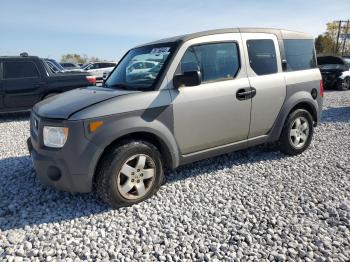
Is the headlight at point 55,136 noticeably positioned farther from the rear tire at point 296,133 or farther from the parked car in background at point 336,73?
the parked car in background at point 336,73

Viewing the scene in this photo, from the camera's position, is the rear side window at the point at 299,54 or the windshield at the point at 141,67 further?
the rear side window at the point at 299,54

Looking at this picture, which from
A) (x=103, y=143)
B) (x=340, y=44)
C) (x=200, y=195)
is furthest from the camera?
(x=340, y=44)

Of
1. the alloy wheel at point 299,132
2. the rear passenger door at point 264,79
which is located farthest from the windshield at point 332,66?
the rear passenger door at point 264,79

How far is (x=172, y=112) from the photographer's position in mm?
3748

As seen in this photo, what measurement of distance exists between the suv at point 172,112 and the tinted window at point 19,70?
Answer: 202 inches

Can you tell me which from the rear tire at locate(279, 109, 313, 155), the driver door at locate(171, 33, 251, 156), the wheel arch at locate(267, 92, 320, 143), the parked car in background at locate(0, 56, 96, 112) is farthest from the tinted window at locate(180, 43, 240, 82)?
the parked car in background at locate(0, 56, 96, 112)

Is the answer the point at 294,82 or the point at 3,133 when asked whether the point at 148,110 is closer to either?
the point at 294,82

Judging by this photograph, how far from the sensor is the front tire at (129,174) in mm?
3445

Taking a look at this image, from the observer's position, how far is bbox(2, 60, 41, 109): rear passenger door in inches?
340

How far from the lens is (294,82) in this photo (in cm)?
487

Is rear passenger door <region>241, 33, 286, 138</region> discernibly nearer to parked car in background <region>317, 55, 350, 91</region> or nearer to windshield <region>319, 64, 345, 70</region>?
parked car in background <region>317, 55, 350, 91</region>

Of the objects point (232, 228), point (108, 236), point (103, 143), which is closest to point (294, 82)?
point (232, 228)

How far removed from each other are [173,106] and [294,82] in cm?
217

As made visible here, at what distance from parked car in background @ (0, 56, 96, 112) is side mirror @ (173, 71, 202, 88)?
6177mm
